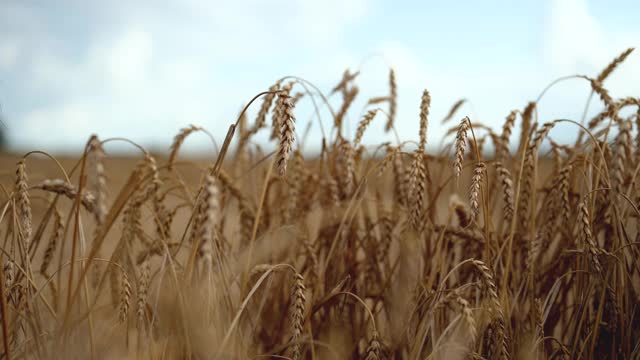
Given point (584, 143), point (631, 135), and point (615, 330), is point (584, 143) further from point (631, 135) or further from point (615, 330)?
point (615, 330)

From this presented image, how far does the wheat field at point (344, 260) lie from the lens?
101cm

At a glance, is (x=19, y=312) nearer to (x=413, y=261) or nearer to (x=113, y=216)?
(x=113, y=216)

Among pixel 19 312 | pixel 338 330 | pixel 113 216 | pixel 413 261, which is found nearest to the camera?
pixel 113 216

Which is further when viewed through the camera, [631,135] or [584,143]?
[584,143]

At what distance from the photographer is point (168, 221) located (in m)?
1.37

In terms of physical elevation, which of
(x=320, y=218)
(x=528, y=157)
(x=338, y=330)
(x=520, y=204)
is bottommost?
(x=338, y=330)

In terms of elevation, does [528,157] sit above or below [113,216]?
above

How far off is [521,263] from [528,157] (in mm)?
412

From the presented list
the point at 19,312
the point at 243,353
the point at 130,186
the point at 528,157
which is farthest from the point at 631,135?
the point at 19,312

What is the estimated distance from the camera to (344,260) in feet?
5.28

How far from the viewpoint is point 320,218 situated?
5.99 feet

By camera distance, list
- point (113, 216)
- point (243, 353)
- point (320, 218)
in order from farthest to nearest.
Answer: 1. point (320, 218)
2. point (243, 353)
3. point (113, 216)

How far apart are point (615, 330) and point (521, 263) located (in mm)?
362

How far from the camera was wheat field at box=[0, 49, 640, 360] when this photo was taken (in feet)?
3.31
